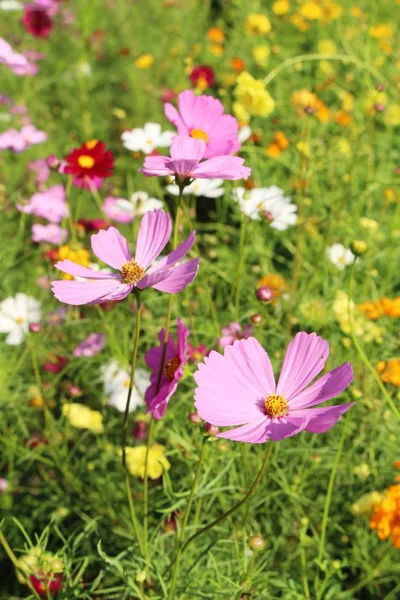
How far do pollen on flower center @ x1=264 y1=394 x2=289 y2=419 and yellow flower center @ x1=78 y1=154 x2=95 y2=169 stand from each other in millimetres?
650

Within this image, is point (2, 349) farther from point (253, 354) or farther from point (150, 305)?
point (253, 354)

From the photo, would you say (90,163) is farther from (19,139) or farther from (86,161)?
(19,139)

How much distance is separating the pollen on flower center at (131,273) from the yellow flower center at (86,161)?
0.47m

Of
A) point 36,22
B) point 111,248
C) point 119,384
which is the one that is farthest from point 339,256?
point 36,22

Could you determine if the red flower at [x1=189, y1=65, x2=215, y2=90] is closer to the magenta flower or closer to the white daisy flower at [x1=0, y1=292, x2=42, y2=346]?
the white daisy flower at [x1=0, y1=292, x2=42, y2=346]

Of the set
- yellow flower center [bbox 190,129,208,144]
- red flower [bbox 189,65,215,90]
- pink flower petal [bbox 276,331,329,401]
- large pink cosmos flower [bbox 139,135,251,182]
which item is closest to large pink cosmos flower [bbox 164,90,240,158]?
yellow flower center [bbox 190,129,208,144]

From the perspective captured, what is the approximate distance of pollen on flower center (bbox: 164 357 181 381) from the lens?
2.50 feet

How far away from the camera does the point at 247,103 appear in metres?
1.26

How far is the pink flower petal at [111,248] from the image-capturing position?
0.74 metres

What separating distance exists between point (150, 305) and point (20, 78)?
78.7 inches

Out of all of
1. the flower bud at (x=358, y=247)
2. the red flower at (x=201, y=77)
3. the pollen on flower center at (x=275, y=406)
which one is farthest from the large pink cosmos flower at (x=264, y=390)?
the red flower at (x=201, y=77)

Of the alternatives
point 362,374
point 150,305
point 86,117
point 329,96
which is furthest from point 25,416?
point 329,96

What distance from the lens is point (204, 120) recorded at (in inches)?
34.7

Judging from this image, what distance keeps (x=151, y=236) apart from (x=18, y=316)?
0.85 m
